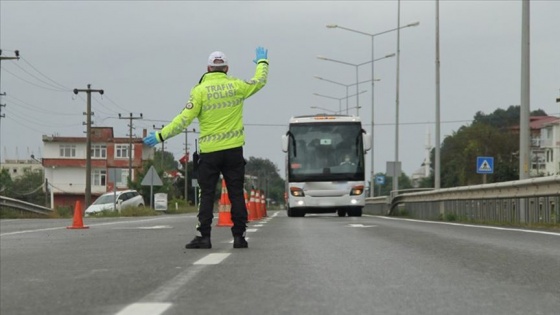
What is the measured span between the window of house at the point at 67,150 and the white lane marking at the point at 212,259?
408 ft

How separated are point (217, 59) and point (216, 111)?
1.76 ft

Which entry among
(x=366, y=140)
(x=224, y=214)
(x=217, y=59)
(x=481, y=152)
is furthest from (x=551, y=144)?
(x=217, y=59)

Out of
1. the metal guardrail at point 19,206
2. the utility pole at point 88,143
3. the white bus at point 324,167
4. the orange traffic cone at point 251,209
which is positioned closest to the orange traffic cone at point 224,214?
the orange traffic cone at point 251,209

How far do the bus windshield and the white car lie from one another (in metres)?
15.2

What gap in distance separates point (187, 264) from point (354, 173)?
26.1 m

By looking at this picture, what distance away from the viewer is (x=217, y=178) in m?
11.4

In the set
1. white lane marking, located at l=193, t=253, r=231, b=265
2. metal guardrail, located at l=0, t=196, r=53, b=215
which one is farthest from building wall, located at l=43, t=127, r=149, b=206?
white lane marking, located at l=193, t=253, r=231, b=265

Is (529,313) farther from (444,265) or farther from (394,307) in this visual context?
(444,265)

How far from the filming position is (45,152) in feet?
433

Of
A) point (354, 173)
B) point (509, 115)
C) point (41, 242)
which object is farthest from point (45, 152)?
point (41, 242)

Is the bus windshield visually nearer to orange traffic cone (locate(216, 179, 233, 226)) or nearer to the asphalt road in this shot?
orange traffic cone (locate(216, 179, 233, 226))

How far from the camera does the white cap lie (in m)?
11.3

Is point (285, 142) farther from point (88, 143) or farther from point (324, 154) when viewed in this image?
point (88, 143)

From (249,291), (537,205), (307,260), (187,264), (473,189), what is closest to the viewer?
(249,291)
